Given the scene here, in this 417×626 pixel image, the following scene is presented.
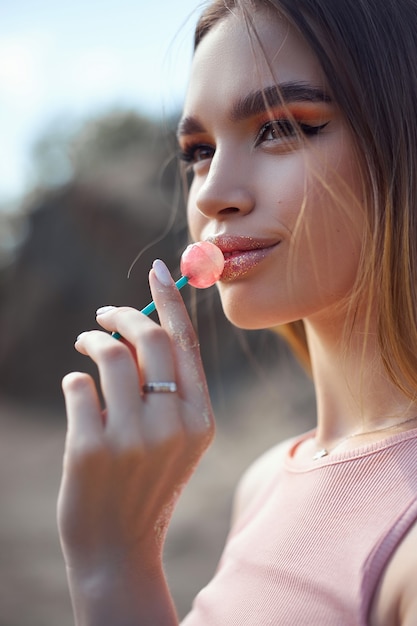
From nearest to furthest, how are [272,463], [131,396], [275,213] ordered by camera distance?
[131,396] → [275,213] → [272,463]

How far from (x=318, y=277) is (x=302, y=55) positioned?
0.35m

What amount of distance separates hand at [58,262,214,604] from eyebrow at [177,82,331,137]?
14.8 inches

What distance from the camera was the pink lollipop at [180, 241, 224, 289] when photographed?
1.09 m

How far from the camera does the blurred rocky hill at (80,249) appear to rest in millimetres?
6898

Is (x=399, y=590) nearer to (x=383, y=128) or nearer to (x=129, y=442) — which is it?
(x=129, y=442)

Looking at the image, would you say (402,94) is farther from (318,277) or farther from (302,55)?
(318,277)

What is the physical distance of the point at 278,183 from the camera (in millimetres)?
1069

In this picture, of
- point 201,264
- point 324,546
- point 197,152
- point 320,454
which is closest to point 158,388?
point 201,264

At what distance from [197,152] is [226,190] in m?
0.27

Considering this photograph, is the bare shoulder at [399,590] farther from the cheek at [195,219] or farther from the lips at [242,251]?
the cheek at [195,219]

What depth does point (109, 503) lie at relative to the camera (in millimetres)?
903

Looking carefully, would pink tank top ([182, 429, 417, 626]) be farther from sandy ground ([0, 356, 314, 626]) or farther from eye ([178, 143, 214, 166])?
sandy ground ([0, 356, 314, 626])

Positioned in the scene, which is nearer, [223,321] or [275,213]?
[275,213]

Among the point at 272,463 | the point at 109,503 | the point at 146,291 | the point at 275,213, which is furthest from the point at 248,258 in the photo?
the point at 146,291
